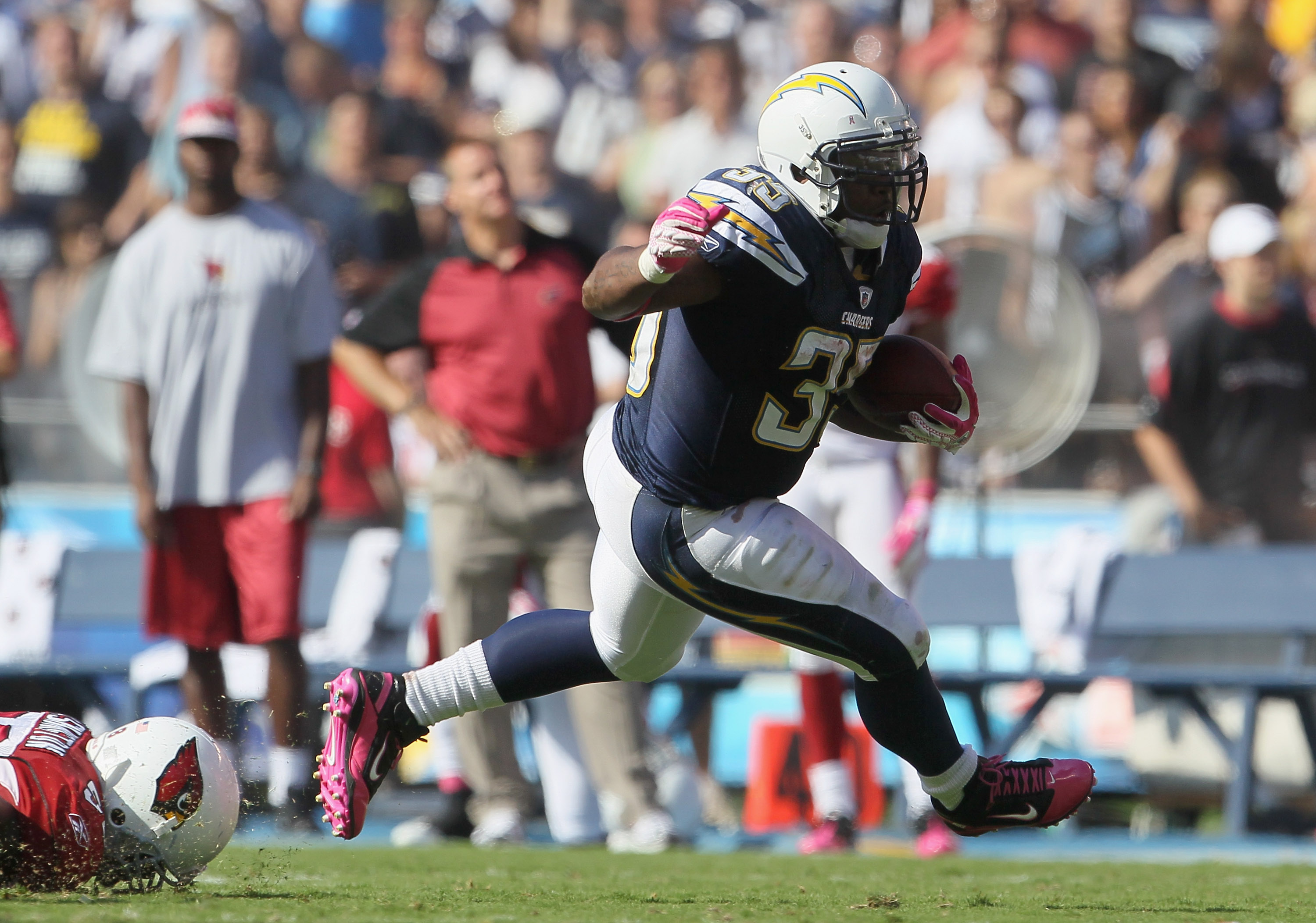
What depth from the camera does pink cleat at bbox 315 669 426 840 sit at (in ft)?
12.1

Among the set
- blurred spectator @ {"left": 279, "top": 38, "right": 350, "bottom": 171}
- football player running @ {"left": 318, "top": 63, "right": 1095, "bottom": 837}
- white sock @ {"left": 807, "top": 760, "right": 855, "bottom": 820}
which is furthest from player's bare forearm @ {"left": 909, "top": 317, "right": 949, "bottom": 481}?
blurred spectator @ {"left": 279, "top": 38, "right": 350, "bottom": 171}

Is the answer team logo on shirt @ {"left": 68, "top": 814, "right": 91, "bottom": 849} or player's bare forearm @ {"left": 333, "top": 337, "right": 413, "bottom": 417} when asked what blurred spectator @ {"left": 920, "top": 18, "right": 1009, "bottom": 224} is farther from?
team logo on shirt @ {"left": 68, "top": 814, "right": 91, "bottom": 849}

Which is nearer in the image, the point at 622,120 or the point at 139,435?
the point at 139,435

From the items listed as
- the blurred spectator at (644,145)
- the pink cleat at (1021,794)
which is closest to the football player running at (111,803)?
the pink cleat at (1021,794)

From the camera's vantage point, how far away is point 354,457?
25.1 ft

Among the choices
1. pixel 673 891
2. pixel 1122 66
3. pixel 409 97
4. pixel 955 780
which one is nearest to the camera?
pixel 955 780

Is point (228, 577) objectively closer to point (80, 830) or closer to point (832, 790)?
point (832, 790)

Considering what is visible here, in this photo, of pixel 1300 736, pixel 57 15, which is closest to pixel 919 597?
pixel 1300 736

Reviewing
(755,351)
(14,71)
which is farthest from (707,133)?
(755,351)

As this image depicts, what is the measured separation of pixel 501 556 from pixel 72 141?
16.7ft

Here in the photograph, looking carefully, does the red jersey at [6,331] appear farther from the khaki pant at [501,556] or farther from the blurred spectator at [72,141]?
the blurred spectator at [72,141]

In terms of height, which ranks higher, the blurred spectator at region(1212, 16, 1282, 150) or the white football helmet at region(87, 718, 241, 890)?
the blurred spectator at region(1212, 16, 1282, 150)

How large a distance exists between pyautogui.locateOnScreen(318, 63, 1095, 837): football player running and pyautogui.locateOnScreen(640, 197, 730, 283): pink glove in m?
0.10

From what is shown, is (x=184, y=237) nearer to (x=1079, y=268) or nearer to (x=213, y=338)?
(x=213, y=338)
